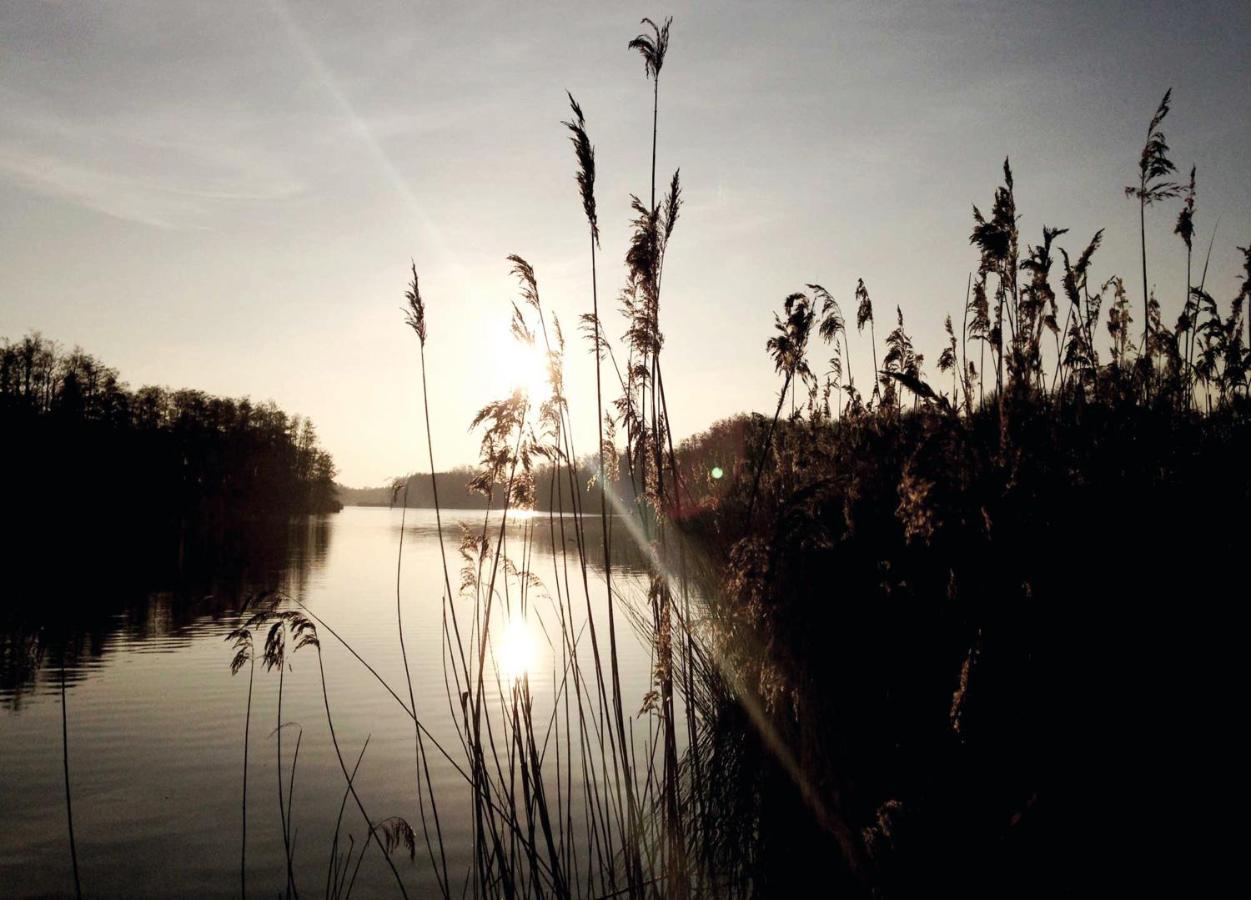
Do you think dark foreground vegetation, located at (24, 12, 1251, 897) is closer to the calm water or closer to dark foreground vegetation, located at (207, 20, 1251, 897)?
dark foreground vegetation, located at (207, 20, 1251, 897)

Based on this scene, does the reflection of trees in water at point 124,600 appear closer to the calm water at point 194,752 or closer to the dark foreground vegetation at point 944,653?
the calm water at point 194,752

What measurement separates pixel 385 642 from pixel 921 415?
10.4 metres

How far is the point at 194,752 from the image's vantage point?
703 centimetres

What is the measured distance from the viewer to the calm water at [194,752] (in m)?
4.69

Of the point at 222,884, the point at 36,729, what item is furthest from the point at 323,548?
the point at 222,884

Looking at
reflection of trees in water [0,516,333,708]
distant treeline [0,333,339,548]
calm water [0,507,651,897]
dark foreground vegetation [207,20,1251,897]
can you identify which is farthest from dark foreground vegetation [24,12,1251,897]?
distant treeline [0,333,339,548]

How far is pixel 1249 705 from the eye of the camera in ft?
8.76

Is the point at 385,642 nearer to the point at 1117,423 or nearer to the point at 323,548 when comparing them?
the point at 1117,423

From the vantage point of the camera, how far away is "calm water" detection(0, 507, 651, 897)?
469cm

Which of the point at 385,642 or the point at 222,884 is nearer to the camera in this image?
the point at 222,884

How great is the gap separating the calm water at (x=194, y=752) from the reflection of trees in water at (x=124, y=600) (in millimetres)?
101

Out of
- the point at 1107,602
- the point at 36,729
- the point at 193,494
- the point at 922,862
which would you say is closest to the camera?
the point at 922,862

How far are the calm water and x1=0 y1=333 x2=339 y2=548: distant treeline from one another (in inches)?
330

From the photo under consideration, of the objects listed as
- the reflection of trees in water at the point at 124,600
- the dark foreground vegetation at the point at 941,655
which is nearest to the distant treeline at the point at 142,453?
the reflection of trees in water at the point at 124,600
